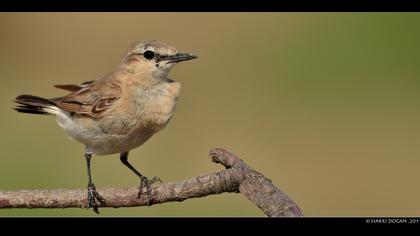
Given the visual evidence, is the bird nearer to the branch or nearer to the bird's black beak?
the bird's black beak

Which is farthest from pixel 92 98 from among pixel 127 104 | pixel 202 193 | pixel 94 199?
pixel 202 193

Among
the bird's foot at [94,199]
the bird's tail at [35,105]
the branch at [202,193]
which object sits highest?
the bird's tail at [35,105]

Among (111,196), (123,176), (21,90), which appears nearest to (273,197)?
(111,196)

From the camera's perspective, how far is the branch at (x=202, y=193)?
358 cm

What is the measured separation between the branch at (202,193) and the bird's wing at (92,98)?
1.78m

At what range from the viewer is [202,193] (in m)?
4.12

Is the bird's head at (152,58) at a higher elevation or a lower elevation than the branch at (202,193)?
higher

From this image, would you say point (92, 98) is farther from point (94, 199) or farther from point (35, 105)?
point (94, 199)

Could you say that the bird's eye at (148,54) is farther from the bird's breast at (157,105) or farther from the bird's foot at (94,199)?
the bird's foot at (94,199)

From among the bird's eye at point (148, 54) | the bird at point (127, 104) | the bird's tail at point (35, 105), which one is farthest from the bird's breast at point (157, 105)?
the bird's tail at point (35, 105)

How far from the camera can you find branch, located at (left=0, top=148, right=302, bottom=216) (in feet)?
11.8

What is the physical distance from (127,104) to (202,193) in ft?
7.41

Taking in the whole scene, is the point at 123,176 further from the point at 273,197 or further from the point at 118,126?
the point at 273,197

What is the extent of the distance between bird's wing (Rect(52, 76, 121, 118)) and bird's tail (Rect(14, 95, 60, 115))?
81mm
